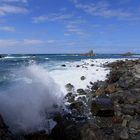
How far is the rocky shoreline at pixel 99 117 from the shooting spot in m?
9.94

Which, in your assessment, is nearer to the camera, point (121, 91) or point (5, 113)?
point (5, 113)

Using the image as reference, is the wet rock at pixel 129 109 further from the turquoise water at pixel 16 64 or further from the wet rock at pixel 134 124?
the turquoise water at pixel 16 64

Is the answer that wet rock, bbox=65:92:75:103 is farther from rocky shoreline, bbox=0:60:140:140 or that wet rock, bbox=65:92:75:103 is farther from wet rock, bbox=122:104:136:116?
wet rock, bbox=122:104:136:116

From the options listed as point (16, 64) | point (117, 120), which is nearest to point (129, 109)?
point (117, 120)

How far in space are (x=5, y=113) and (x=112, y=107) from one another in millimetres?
5481

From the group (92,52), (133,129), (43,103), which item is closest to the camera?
(133,129)

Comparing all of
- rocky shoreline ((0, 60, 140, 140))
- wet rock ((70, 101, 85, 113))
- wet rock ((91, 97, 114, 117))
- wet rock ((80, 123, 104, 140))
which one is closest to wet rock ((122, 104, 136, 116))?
rocky shoreline ((0, 60, 140, 140))

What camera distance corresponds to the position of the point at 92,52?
11750cm

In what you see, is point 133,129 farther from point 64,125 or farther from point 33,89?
point 33,89

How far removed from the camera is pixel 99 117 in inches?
540

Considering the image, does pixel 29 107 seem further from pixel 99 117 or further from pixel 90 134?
pixel 90 134

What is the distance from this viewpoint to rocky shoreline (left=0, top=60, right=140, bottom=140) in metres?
9.94

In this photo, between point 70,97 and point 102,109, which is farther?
point 70,97

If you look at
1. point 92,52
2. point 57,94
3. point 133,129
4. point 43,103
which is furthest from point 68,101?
point 92,52
